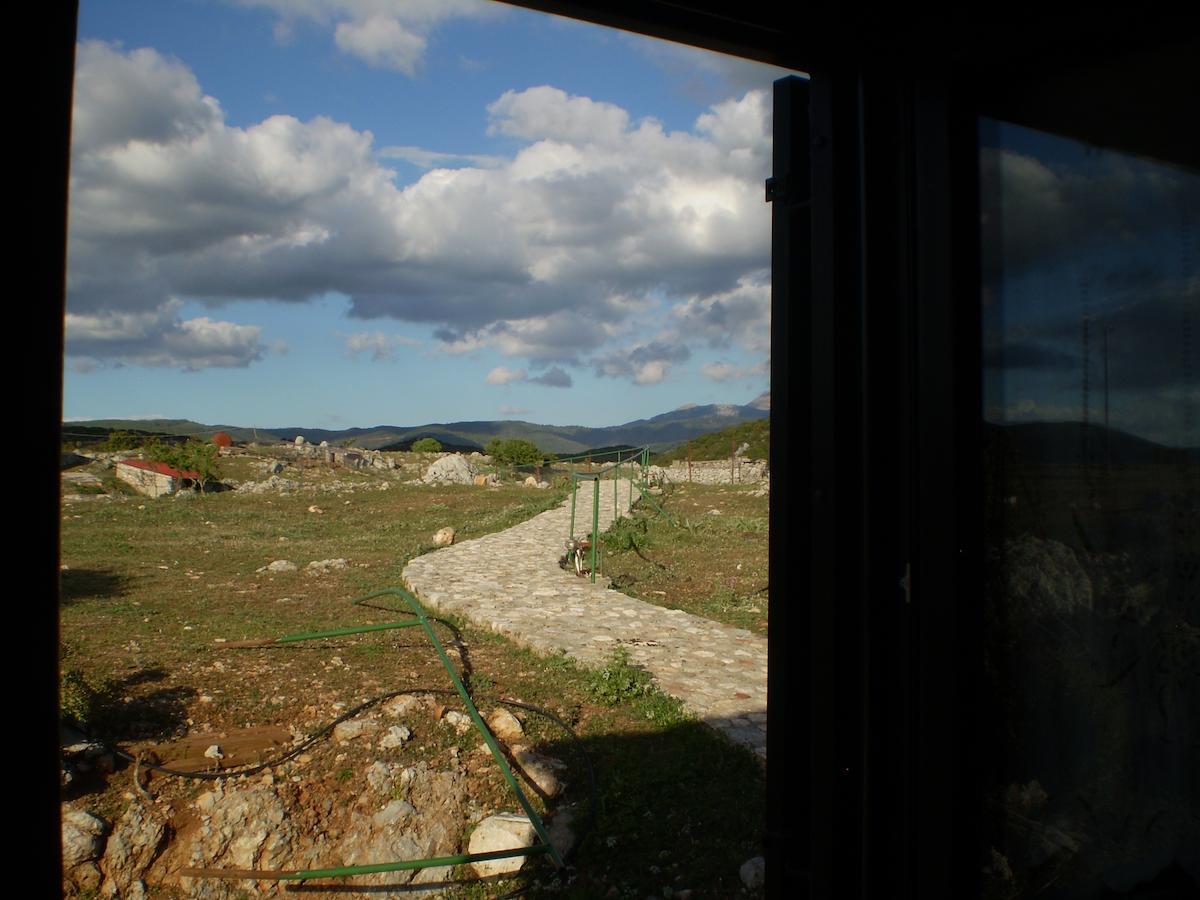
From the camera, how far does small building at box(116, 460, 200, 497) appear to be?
55.5 ft

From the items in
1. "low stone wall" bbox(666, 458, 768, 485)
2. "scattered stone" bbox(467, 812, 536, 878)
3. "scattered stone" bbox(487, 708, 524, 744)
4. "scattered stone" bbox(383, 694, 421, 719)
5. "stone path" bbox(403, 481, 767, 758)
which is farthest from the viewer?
"low stone wall" bbox(666, 458, 768, 485)

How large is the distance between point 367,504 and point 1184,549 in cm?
1580

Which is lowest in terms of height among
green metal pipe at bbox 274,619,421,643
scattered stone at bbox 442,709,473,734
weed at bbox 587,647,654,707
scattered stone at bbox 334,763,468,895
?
scattered stone at bbox 334,763,468,895

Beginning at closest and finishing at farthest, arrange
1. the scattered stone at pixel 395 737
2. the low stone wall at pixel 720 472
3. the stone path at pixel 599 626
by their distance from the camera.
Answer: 1. the scattered stone at pixel 395 737
2. the stone path at pixel 599 626
3. the low stone wall at pixel 720 472

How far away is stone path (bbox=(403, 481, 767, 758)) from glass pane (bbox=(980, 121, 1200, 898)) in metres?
1.98

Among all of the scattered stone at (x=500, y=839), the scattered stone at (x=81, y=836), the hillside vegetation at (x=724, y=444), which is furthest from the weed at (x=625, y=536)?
the hillside vegetation at (x=724, y=444)

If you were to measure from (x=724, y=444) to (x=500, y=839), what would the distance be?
23448 millimetres

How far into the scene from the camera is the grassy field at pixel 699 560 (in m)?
7.36

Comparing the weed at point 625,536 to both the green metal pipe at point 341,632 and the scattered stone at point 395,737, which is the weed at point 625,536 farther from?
the scattered stone at point 395,737

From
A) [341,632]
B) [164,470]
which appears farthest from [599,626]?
[164,470]

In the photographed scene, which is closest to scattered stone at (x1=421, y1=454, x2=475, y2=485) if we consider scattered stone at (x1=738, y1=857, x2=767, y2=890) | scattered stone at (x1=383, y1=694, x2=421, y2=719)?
scattered stone at (x1=383, y1=694, x2=421, y2=719)

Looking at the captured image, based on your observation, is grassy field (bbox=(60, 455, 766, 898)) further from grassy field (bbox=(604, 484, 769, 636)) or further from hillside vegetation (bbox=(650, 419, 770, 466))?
hillside vegetation (bbox=(650, 419, 770, 466))

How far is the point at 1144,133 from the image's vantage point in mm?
1242

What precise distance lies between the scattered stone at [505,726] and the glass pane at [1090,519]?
3089 mm
